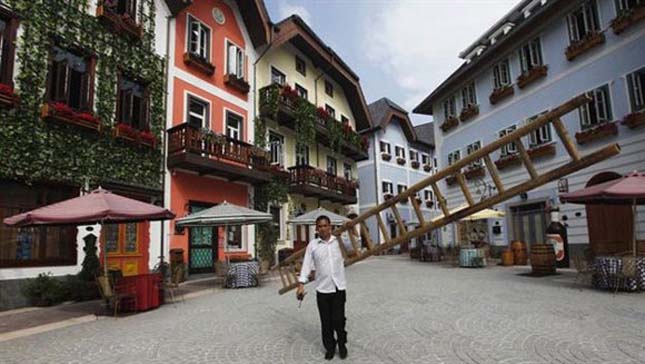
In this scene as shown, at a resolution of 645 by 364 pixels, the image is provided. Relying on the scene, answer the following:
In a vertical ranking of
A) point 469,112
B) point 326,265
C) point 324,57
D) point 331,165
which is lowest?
point 326,265

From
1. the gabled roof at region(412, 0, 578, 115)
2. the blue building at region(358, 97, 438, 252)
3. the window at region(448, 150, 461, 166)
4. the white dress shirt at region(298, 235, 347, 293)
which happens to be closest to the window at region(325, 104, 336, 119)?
the gabled roof at region(412, 0, 578, 115)

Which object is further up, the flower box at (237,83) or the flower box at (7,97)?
the flower box at (237,83)

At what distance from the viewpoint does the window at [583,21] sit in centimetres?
Answer: 1470

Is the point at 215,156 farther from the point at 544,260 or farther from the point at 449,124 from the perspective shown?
the point at 449,124

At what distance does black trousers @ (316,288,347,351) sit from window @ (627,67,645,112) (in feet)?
42.8

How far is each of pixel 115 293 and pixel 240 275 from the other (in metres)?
4.21

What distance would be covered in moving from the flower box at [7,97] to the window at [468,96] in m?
19.3

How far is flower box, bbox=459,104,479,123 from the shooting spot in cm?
2108

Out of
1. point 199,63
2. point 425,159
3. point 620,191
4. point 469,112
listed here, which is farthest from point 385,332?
point 425,159

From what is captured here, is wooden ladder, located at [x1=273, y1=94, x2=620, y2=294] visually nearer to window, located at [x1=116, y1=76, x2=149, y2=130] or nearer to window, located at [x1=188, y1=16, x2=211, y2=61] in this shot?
window, located at [x1=116, y1=76, x2=149, y2=130]

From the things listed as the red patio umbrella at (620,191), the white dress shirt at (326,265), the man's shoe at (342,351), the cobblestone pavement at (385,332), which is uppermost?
the red patio umbrella at (620,191)

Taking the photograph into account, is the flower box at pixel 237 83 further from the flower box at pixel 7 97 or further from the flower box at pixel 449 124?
the flower box at pixel 449 124

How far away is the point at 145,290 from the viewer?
27.7 feet

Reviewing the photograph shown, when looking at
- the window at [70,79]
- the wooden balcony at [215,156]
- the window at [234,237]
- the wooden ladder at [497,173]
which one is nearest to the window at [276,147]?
the wooden balcony at [215,156]
